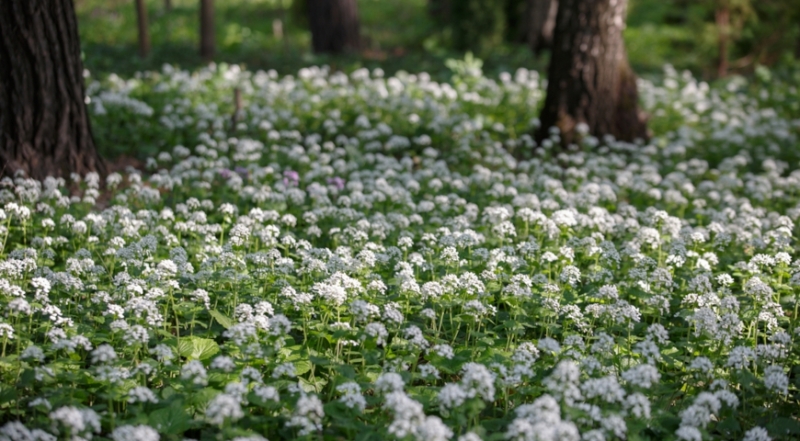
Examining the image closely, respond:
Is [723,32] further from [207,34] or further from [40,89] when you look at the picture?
[40,89]

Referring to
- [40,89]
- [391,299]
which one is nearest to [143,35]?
[40,89]

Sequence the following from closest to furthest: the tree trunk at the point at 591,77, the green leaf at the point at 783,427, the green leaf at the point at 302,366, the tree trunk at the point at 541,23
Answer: the green leaf at the point at 783,427, the green leaf at the point at 302,366, the tree trunk at the point at 591,77, the tree trunk at the point at 541,23

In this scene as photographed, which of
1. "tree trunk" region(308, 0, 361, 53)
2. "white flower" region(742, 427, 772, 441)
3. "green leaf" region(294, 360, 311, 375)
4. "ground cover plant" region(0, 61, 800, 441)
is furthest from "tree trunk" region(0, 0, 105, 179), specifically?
"tree trunk" region(308, 0, 361, 53)

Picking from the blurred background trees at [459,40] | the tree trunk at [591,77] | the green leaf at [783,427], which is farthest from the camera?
the blurred background trees at [459,40]

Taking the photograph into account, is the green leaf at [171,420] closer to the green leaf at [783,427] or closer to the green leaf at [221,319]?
the green leaf at [221,319]

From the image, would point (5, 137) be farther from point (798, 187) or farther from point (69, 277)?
point (798, 187)

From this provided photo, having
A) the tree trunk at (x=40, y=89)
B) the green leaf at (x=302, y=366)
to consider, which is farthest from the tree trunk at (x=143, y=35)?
the green leaf at (x=302, y=366)

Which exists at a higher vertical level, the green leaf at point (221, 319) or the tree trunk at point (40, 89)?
the tree trunk at point (40, 89)

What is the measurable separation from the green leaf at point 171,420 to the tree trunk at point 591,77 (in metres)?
6.27

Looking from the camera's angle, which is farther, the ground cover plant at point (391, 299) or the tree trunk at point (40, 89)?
the tree trunk at point (40, 89)

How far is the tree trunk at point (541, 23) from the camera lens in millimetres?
15008

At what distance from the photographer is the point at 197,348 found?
390 cm

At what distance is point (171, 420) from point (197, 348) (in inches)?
26.8

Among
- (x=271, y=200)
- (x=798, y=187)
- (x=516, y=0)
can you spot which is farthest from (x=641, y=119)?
(x=516, y=0)
